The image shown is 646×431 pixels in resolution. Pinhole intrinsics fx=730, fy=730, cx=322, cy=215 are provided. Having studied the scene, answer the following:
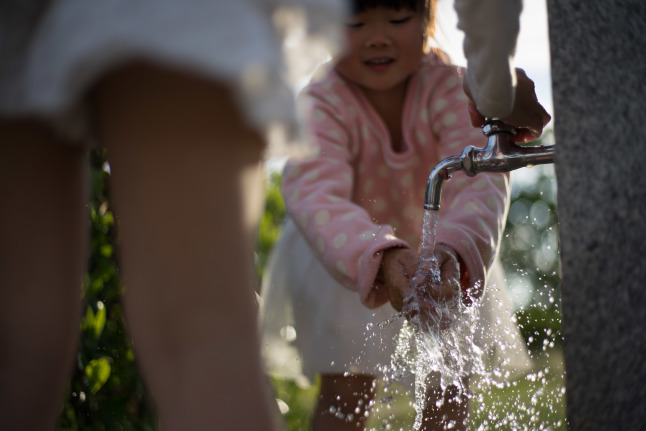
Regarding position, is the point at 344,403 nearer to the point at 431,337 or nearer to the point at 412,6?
the point at 431,337

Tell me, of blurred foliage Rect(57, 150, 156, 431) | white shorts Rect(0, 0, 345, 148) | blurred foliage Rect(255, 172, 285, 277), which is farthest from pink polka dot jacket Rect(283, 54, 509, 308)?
blurred foliage Rect(255, 172, 285, 277)

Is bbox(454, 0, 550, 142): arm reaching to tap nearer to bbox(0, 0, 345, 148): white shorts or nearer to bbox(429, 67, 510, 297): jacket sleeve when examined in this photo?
bbox(429, 67, 510, 297): jacket sleeve

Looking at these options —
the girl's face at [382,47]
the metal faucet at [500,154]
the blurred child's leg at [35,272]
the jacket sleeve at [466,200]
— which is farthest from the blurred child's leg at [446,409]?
the blurred child's leg at [35,272]

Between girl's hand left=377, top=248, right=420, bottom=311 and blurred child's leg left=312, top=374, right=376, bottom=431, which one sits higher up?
girl's hand left=377, top=248, right=420, bottom=311

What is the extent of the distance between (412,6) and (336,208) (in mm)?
522

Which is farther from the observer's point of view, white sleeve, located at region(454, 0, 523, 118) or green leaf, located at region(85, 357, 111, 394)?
green leaf, located at region(85, 357, 111, 394)

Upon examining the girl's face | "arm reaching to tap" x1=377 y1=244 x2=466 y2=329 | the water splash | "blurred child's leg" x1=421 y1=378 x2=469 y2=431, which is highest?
the girl's face

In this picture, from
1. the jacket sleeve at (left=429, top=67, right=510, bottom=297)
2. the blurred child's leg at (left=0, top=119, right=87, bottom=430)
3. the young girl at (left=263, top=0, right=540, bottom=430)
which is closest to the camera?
the blurred child's leg at (left=0, top=119, right=87, bottom=430)

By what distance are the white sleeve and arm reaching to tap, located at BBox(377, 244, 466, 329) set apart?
0.32 meters

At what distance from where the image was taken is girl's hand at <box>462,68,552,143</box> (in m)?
1.26

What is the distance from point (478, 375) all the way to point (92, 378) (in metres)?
0.91

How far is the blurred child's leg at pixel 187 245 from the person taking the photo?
1.86ft

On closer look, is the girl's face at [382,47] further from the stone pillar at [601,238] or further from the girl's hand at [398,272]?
the stone pillar at [601,238]

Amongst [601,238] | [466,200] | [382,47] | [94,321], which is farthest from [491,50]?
[94,321]
